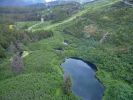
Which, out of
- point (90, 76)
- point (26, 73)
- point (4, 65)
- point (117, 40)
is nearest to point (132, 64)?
point (90, 76)

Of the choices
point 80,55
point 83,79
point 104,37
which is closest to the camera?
point 83,79

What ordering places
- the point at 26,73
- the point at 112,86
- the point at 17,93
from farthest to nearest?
the point at 26,73, the point at 112,86, the point at 17,93

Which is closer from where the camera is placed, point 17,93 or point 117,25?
point 17,93

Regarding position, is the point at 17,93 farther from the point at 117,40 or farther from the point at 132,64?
the point at 117,40

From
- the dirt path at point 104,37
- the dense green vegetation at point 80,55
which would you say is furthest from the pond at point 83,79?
the dirt path at point 104,37

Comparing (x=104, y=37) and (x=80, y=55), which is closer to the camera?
(x=80, y=55)

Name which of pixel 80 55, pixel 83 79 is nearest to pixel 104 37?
pixel 80 55

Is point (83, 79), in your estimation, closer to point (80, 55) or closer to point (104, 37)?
point (80, 55)
